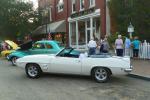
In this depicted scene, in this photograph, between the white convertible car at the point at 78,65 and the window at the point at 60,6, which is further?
the window at the point at 60,6

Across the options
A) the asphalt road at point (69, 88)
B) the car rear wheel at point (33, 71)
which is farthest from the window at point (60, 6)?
the car rear wheel at point (33, 71)

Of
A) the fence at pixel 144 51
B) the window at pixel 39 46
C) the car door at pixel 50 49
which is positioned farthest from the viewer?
the fence at pixel 144 51

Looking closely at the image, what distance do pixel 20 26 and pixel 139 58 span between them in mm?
22424

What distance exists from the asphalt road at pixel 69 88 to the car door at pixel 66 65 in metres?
0.36

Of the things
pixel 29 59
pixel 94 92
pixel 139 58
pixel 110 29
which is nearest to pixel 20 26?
pixel 110 29

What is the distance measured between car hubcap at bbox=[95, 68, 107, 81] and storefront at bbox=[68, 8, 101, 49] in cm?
1587

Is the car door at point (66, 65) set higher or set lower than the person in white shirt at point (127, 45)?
lower

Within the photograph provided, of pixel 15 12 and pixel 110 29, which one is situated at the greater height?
pixel 15 12

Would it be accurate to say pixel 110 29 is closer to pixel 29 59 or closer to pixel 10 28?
pixel 29 59

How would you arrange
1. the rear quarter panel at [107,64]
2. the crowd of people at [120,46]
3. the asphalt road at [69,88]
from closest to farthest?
1. the asphalt road at [69,88]
2. the rear quarter panel at [107,64]
3. the crowd of people at [120,46]

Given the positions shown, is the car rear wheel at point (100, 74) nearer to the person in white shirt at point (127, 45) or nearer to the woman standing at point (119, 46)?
the woman standing at point (119, 46)

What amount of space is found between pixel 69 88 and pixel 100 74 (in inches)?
70.0

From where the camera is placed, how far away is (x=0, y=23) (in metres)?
37.6

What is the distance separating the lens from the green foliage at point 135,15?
22.7 metres
